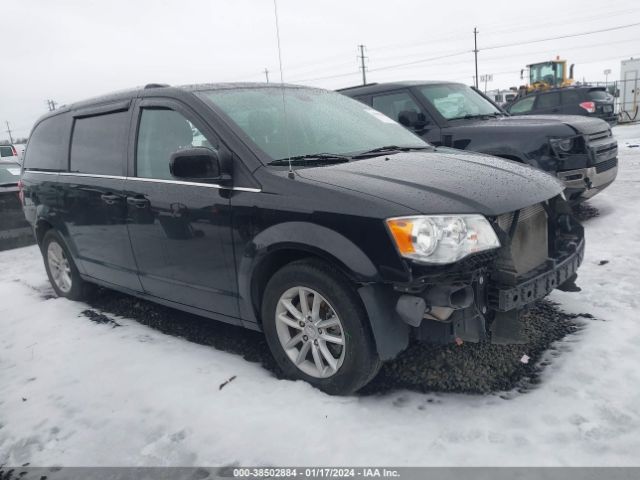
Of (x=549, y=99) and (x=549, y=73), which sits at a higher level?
(x=549, y=73)

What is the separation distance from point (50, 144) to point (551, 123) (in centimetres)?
528

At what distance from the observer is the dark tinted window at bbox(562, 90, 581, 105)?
15.9m

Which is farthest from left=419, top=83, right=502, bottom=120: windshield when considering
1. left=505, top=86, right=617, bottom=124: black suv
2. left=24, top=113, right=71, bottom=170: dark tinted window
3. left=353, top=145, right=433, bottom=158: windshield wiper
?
left=505, top=86, right=617, bottom=124: black suv

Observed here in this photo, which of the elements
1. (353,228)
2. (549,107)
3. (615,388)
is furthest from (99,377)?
(549,107)

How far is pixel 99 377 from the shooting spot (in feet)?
10.8

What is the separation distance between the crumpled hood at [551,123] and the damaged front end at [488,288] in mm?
3165

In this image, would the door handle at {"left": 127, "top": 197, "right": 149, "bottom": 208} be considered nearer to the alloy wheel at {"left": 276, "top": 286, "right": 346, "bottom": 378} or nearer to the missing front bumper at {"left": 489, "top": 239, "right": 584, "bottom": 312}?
the alloy wheel at {"left": 276, "top": 286, "right": 346, "bottom": 378}

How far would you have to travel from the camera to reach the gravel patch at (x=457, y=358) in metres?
2.92

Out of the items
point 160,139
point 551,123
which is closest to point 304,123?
point 160,139

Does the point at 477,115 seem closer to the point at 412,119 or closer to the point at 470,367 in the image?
the point at 412,119

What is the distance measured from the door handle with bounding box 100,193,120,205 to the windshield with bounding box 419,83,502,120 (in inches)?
159

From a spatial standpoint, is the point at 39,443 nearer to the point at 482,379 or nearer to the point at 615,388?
the point at 482,379

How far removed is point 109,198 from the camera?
12.9 ft

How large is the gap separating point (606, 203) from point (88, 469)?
718 centimetres
